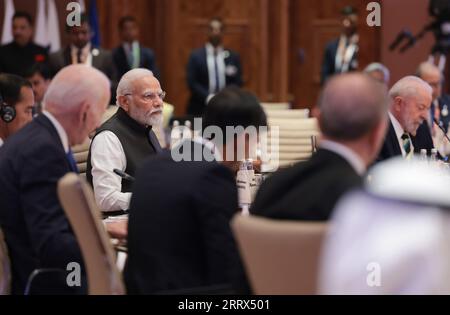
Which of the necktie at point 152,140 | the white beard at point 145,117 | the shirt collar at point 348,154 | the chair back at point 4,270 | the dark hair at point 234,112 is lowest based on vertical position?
the chair back at point 4,270

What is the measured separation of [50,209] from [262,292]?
3.26 ft

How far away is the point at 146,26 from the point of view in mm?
12008

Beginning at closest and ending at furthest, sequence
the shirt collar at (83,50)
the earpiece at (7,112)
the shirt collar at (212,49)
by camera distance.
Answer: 1. the earpiece at (7,112)
2. the shirt collar at (83,50)
3. the shirt collar at (212,49)

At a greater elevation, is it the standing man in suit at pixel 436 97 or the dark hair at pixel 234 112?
the dark hair at pixel 234 112

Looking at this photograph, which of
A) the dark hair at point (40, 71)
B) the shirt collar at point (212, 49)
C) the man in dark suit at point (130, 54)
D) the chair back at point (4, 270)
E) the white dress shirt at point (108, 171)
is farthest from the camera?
the shirt collar at point (212, 49)

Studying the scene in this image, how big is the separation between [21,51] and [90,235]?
6.88 metres

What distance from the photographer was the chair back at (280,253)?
7.96ft

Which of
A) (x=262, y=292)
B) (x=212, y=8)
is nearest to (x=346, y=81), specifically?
(x=262, y=292)

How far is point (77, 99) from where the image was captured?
340 cm

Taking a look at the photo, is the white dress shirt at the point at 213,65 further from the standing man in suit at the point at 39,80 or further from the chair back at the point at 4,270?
the chair back at the point at 4,270

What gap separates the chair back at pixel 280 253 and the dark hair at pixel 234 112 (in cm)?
65

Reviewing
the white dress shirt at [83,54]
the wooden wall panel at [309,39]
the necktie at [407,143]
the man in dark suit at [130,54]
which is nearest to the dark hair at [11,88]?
the necktie at [407,143]

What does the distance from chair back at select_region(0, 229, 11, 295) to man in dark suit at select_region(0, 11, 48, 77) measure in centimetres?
607
